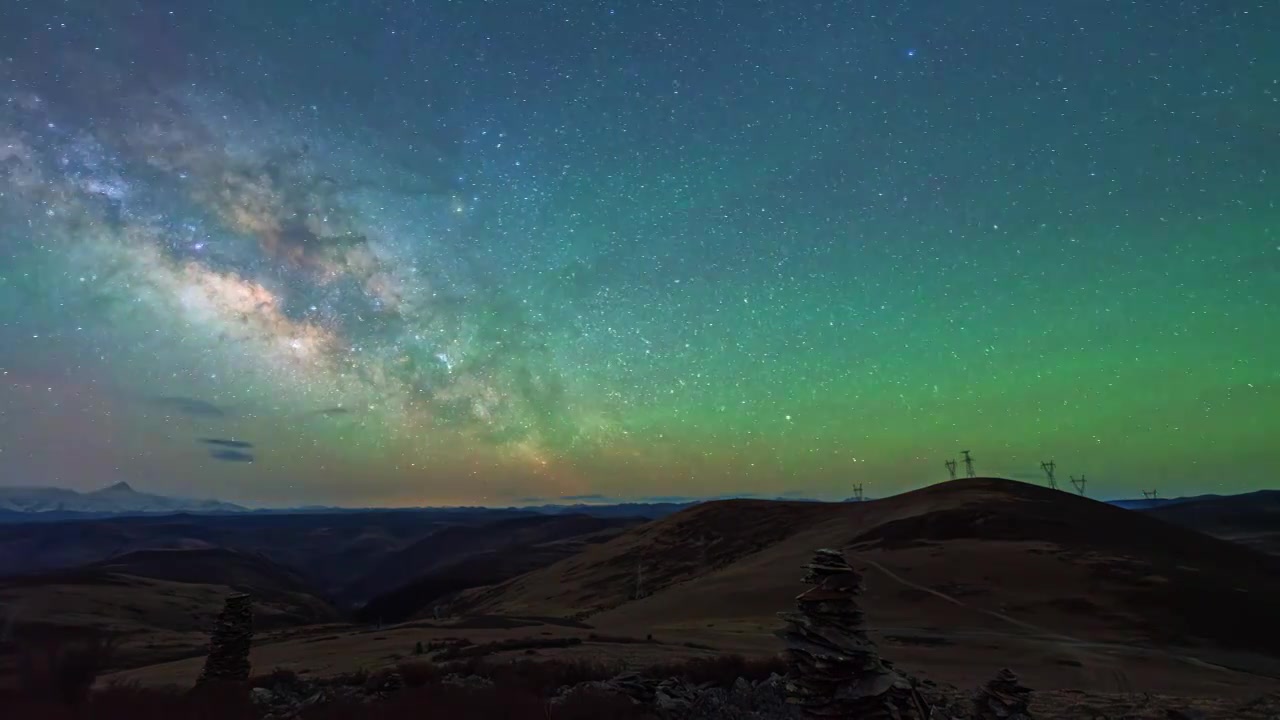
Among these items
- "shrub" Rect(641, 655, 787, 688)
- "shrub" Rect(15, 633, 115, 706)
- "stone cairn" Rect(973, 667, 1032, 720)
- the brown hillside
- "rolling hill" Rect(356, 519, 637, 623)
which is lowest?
"rolling hill" Rect(356, 519, 637, 623)

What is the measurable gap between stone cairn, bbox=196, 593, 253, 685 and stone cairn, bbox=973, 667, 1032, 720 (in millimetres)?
17351

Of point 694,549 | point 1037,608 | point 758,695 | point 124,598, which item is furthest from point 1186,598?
point 124,598

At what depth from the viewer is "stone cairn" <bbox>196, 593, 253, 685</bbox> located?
15641 millimetres

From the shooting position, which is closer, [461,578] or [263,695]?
[263,695]

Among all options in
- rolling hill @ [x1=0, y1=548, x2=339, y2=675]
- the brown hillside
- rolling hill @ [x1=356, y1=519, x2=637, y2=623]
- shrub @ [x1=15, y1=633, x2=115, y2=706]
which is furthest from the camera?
rolling hill @ [x1=356, y1=519, x2=637, y2=623]

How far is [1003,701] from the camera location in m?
14.0

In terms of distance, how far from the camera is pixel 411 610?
120125 mm

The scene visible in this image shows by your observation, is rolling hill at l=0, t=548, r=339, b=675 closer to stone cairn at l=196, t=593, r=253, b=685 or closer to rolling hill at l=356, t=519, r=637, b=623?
rolling hill at l=356, t=519, r=637, b=623

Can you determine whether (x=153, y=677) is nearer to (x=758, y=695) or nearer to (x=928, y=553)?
(x=758, y=695)

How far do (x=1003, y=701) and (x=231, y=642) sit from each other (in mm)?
18215

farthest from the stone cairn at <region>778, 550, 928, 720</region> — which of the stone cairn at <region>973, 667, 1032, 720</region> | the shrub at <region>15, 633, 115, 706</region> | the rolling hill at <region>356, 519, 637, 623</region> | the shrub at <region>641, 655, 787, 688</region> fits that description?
the rolling hill at <region>356, 519, 637, 623</region>

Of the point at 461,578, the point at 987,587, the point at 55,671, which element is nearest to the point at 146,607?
the point at 461,578

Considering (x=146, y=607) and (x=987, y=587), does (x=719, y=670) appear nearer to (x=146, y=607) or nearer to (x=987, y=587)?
(x=987, y=587)

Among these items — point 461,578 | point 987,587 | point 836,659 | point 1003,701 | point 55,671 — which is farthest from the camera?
point 461,578
